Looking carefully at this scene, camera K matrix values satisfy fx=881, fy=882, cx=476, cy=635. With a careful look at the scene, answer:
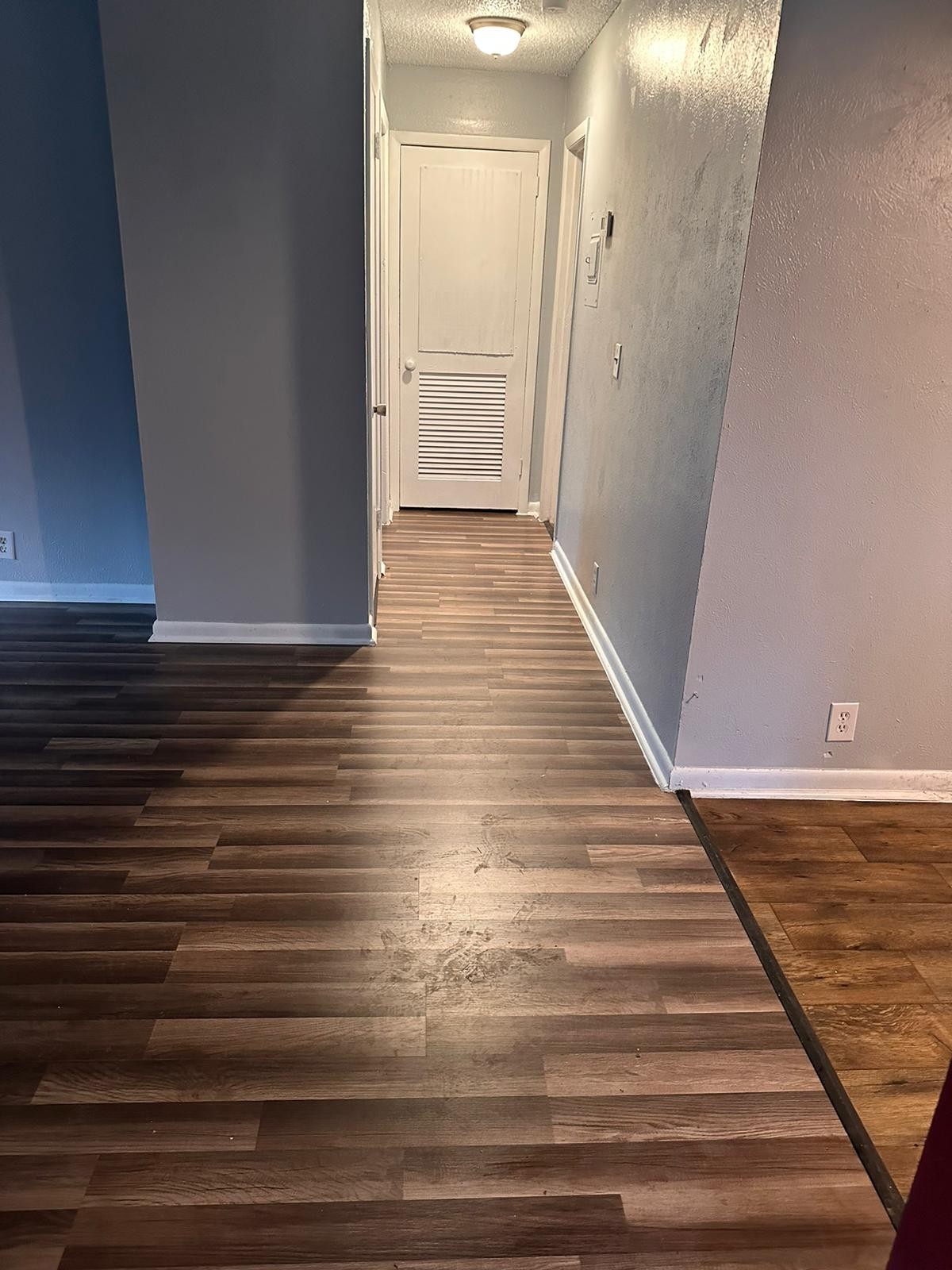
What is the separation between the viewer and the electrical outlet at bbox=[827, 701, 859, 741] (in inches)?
97.3

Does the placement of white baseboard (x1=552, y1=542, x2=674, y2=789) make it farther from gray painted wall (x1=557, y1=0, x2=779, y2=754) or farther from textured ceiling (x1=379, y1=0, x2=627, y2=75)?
textured ceiling (x1=379, y1=0, x2=627, y2=75)

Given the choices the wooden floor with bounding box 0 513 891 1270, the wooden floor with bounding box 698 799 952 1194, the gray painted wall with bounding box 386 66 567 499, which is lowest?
the wooden floor with bounding box 0 513 891 1270

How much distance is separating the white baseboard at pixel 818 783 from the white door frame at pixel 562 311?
104 inches

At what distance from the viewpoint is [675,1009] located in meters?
1.79

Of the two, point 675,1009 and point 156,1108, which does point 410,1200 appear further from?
point 675,1009

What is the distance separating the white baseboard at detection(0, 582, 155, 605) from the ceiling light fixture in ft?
9.39

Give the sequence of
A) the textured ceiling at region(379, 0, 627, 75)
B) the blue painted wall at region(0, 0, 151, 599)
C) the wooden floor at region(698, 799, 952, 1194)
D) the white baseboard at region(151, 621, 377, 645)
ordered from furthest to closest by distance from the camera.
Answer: the textured ceiling at region(379, 0, 627, 75), the white baseboard at region(151, 621, 377, 645), the blue painted wall at region(0, 0, 151, 599), the wooden floor at region(698, 799, 952, 1194)

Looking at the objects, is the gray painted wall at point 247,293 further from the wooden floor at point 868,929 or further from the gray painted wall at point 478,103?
the gray painted wall at point 478,103

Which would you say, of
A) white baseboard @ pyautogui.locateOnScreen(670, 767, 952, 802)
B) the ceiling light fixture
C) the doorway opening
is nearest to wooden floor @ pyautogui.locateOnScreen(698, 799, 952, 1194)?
white baseboard @ pyautogui.locateOnScreen(670, 767, 952, 802)

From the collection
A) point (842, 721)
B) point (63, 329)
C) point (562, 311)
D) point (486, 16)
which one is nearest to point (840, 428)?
point (842, 721)

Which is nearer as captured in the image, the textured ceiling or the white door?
the textured ceiling

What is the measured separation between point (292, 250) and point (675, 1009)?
267cm

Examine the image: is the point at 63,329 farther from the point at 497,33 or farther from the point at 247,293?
the point at 497,33

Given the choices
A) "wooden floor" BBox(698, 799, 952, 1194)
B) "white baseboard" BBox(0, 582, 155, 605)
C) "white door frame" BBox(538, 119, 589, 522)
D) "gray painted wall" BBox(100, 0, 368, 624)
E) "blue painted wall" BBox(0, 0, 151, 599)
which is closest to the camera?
"wooden floor" BBox(698, 799, 952, 1194)
